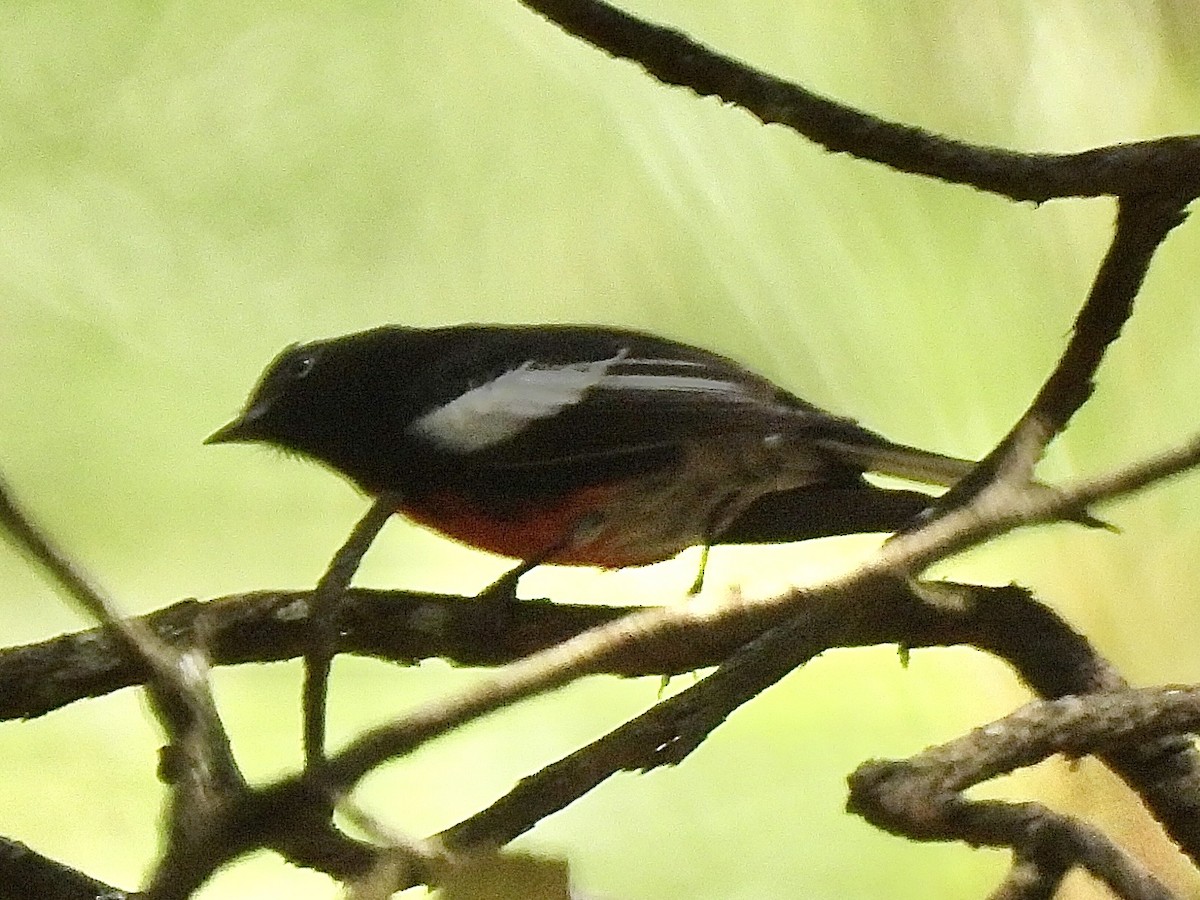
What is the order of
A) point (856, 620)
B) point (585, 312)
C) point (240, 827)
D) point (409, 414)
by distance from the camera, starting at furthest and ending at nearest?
point (585, 312) < point (409, 414) < point (856, 620) < point (240, 827)

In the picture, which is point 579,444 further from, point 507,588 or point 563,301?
point 563,301

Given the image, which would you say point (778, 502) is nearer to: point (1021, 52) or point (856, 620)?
point (856, 620)

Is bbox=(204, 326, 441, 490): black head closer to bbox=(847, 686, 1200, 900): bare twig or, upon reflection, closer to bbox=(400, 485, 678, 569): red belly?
bbox=(400, 485, 678, 569): red belly

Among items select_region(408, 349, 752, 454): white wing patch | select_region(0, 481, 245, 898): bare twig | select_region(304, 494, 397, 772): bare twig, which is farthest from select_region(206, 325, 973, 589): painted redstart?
select_region(0, 481, 245, 898): bare twig

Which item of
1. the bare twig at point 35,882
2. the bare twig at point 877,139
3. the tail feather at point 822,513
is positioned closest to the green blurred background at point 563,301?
the tail feather at point 822,513

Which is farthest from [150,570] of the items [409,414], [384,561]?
[409,414]

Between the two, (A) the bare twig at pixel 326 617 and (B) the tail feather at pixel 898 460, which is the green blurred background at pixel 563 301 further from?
(A) the bare twig at pixel 326 617

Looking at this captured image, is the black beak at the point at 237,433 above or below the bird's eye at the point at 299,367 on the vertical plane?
below
